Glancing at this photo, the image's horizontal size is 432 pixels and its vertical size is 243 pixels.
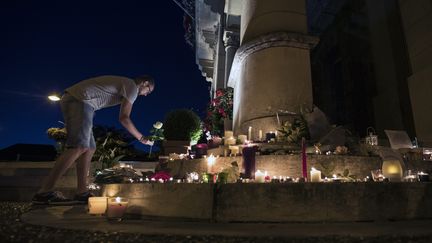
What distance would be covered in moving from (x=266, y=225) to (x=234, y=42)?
14435 mm

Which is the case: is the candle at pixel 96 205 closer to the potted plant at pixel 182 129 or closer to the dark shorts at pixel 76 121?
the dark shorts at pixel 76 121

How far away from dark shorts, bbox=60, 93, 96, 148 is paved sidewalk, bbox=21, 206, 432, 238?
1.09 metres

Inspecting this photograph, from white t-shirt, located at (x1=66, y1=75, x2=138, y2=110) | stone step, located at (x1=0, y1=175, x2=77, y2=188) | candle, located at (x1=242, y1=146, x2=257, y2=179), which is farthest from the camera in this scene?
stone step, located at (x1=0, y1=175, x2=77, y2=188)

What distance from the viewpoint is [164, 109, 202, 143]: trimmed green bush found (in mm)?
9945

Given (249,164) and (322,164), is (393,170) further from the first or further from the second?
(249,164)

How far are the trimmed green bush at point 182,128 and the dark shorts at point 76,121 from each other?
5.87m

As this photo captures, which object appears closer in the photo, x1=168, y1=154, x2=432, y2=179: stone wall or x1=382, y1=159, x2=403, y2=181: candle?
x1=382, y1=159, x2=403, y2=181: candle

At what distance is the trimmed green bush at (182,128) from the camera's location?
32.6 ft

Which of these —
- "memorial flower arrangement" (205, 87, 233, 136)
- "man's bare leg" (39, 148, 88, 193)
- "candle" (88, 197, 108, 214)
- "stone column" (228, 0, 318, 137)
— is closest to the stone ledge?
"candle" (88, 197, 108, 214)

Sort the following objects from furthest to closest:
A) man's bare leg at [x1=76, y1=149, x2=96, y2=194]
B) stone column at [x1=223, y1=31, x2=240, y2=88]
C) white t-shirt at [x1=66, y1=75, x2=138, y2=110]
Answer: stone column at [x1=223, y1=31, x2=240, y2=88] → man's bare leg at [x1=76, y1=149, x2=96, y2=194] → white t-shirt at [x1=66, y1=75, x2=138, y2=110]

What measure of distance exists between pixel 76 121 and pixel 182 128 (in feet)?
19.9

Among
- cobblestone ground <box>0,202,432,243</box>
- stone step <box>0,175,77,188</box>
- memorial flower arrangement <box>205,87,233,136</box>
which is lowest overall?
cobblestone ground <box>0,202,432,243</box>

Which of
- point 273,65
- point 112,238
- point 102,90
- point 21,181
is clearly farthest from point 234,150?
point 21,181

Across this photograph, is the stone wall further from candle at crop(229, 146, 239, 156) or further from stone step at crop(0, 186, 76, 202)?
stone step at crop(0, 186, 76, 202)
